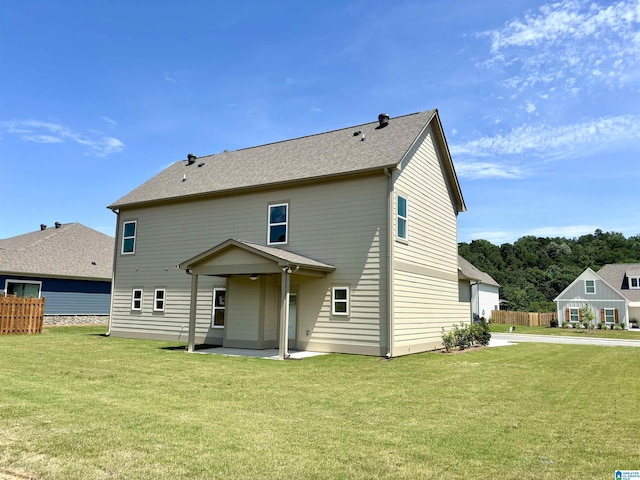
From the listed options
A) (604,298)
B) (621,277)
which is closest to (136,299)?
(604,298)

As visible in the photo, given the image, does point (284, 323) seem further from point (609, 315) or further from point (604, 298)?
point (609, 315)

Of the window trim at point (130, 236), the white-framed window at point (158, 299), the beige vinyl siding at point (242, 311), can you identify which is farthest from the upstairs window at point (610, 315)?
the window trim at point (130, 236)

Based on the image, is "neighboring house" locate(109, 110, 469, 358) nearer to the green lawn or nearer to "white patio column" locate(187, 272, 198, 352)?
"white patio column" locate(187, 272, 198, 352)

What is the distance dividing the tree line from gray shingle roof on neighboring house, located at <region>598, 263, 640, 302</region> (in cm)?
883

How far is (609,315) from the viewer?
4131cm

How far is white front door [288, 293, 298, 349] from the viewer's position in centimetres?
1521

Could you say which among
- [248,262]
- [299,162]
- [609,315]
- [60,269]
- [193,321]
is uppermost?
[299,162]

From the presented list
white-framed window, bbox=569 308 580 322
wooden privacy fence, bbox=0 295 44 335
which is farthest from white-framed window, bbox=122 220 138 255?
white-framed window, bbox=569 308 580 322

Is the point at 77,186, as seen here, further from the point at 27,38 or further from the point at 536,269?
the point at 536,269

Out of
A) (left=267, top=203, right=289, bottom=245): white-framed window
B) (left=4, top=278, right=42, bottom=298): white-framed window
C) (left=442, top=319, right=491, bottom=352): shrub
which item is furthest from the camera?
(left=4, top=278, right=42, bottom=298): white-framed window

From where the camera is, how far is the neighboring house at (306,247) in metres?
14.1

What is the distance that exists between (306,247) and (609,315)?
38299 millimetres

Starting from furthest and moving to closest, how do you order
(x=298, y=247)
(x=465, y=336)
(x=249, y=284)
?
(x=465, y=336) → (x=249, y=284) → (x=298, y=247)

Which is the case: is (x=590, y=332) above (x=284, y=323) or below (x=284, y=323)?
below
